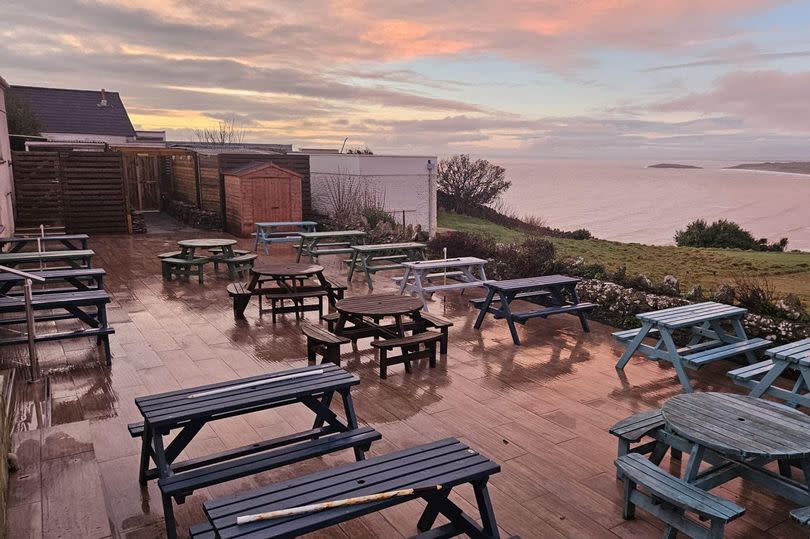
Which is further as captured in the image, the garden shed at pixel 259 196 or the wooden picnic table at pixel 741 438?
the garden shed at pixel 259 196

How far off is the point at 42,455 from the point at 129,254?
10048 mm

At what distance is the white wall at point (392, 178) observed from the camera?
17.0 m

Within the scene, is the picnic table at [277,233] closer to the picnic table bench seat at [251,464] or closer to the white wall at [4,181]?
the white wall at [4,181]

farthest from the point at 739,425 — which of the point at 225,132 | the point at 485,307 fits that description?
the point at 225,132

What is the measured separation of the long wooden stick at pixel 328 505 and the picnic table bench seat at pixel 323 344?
2.94 m

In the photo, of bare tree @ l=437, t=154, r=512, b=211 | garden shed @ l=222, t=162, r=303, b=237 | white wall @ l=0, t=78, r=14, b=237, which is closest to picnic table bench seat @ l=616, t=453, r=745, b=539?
white wall @ l=0, t=78, r=14, b=237

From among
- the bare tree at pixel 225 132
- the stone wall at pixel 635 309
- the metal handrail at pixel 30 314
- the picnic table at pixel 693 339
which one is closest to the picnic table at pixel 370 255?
the stone wall at pixel 635 309

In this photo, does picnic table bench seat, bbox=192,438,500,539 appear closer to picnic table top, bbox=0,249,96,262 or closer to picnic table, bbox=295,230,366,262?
picnic table top, bbox=0,249,96,262

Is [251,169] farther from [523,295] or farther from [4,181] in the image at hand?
[523,295]

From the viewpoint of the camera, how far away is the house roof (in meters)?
25.0

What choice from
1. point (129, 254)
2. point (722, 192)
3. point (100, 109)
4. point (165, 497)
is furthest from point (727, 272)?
point (100, 109)

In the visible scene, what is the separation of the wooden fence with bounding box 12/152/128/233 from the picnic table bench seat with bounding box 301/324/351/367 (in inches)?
481

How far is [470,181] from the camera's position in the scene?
103 ft

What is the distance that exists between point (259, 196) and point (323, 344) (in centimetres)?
1168
